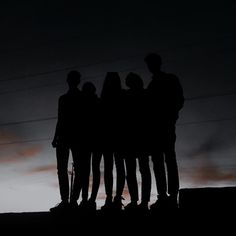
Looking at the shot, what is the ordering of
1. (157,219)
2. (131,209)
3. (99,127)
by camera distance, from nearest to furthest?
(157,219) < (131,209) < (99,127)

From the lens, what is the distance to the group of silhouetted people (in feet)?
23.1

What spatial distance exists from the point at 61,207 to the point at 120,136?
1.66 m

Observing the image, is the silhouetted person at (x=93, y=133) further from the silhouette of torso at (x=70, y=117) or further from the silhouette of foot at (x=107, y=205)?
the silhouette of foot at (x=107, y=205)

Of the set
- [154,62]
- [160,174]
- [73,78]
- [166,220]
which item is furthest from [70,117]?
[166,220]

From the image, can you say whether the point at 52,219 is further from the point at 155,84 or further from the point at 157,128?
the point at 155,84

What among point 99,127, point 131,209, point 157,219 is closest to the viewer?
point 157,219

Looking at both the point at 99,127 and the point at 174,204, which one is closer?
the point at 174,204

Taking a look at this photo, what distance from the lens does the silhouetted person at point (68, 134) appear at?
7750 millimetres

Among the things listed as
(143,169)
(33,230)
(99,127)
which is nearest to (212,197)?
(143,169)

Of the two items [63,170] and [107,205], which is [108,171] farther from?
[63,170]

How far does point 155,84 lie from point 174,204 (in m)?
1.99

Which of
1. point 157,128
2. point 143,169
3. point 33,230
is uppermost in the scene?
point 157,128

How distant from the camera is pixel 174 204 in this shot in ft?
22.4

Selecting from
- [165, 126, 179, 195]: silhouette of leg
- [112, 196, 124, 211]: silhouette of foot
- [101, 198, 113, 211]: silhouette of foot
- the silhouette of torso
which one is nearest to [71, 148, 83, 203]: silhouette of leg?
the silhouette of torso
